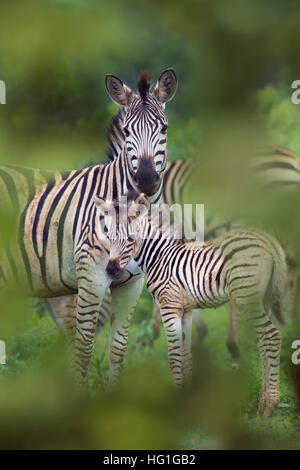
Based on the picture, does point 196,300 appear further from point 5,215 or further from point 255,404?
point 5,215

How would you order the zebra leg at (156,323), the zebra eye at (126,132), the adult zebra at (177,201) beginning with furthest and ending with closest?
the zebra leg at (156,323) → the zebra eye at (126,132) → the adult zebra at (177,201)

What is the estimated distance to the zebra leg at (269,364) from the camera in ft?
5.19

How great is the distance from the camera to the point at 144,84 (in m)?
1.57

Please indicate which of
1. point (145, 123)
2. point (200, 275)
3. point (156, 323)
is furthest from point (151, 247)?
point (156, 323)

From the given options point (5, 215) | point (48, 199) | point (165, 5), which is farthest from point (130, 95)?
point (5, 215)

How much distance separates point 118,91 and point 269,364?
0.91 meters

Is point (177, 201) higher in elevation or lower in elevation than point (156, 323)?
higher

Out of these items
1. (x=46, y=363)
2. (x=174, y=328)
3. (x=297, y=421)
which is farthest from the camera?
(x=174, y=328)

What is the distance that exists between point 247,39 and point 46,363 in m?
0.94

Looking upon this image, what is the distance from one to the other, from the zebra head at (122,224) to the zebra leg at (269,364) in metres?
0.44

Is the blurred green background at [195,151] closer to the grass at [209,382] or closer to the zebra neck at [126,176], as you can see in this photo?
the grass at [209,382]

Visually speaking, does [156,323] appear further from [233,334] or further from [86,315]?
[86,315]

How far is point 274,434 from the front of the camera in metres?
1.49

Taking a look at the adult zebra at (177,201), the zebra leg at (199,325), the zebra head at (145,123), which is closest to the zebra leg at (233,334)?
the adult zebra at (177,201)
